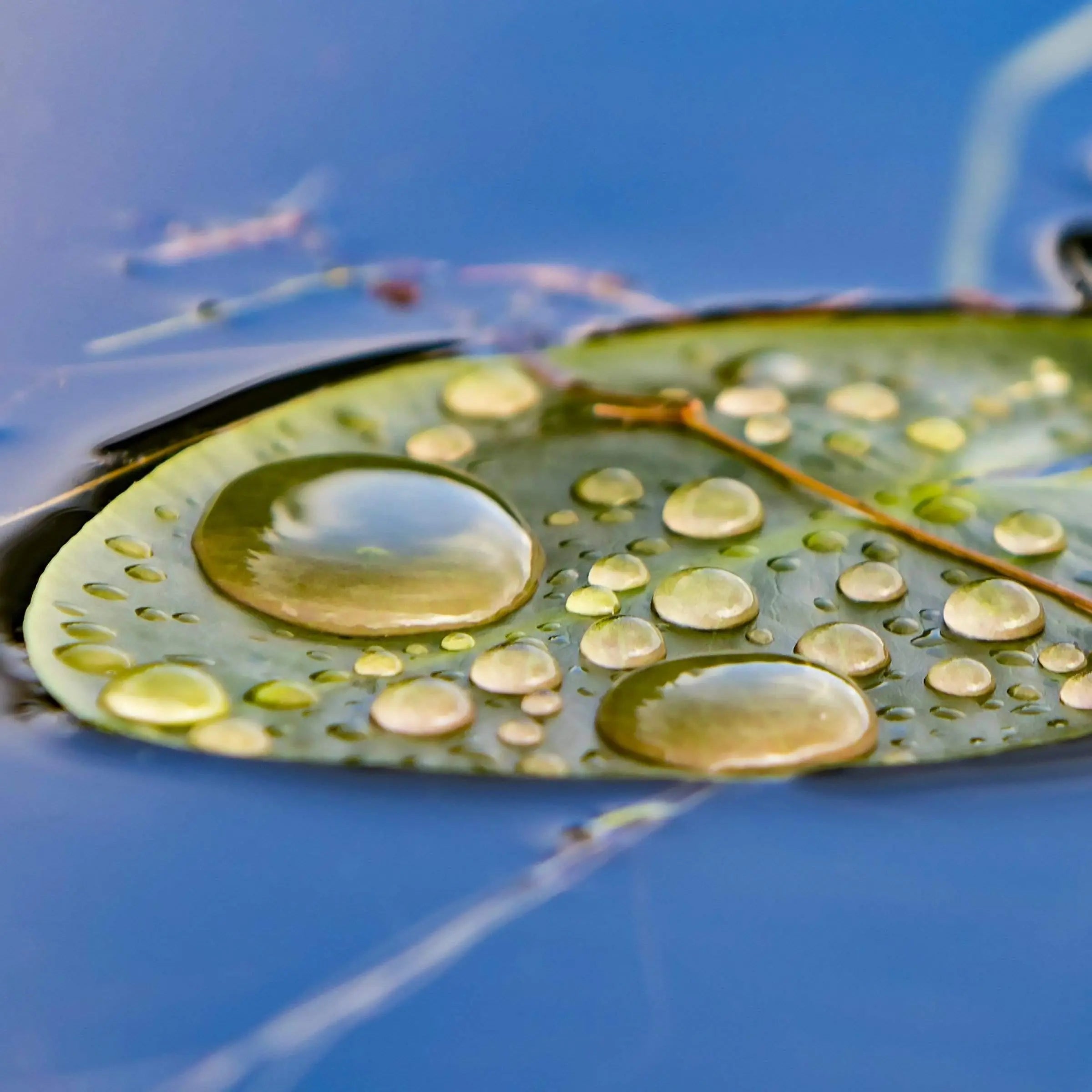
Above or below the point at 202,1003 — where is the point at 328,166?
above

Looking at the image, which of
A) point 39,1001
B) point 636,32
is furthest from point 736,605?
point 636,32

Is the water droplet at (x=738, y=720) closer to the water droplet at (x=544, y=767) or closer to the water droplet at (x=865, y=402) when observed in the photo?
the water droplet at (x=544, y=767)

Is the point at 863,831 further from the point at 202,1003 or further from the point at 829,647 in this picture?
the point at 202,1003

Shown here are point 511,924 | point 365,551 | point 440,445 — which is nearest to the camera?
point 511,924

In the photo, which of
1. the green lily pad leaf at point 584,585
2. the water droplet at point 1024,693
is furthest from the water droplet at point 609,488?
the water droplet at point 1024,693

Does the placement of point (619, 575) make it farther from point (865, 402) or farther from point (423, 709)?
point (865, 402)

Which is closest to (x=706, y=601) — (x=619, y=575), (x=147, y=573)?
(x=619, y=575)

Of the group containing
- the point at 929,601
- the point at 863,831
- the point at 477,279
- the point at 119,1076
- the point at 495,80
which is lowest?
the point at 119,1076
